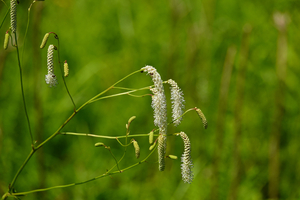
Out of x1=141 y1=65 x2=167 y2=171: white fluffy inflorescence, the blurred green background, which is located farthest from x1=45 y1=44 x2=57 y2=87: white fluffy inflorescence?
the blurred green background

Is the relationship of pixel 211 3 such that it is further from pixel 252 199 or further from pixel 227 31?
pixel 252 199

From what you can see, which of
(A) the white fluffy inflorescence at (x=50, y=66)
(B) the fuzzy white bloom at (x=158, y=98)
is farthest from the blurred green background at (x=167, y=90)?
(B) the fuzzy white bloom at (x=158, y=98)

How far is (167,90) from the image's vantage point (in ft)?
9.57

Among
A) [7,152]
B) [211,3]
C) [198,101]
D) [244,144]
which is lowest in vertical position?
[244,144]

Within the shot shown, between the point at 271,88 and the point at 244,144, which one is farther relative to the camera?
the point at 271,88

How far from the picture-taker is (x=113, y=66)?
3.42 metres

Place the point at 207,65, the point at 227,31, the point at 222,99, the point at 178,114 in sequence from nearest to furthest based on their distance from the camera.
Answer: the point at 178,114
the point at 222,99
the point at 207,65
the point at 227,31

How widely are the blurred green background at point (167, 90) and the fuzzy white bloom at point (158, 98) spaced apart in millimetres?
1179

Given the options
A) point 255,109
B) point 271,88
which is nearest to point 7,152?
point 255,109

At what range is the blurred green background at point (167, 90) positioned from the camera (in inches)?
95.7

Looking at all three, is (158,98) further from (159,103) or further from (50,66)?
(50,66)

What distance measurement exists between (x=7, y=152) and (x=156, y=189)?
122 cm

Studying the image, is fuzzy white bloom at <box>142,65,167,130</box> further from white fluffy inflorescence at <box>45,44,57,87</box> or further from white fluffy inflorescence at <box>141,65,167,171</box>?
white fluffy inflorescence at <box>45,44,57,87</box>

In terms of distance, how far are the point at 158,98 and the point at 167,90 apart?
171 centimetres
